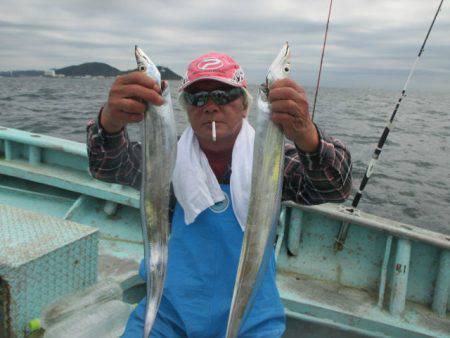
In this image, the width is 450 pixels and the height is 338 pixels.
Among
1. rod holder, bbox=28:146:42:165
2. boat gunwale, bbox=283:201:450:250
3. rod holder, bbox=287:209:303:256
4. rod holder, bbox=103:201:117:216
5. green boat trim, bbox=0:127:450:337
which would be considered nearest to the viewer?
Answer: green boat trim, bbox=0:127:450:337

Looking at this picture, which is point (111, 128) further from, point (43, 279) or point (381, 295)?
point (381, 295)

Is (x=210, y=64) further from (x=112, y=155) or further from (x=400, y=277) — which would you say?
(x=400, y=277)

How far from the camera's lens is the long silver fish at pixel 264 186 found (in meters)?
1.70

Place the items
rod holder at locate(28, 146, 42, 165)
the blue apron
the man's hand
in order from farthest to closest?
1. rod holder at locate(28, 146, 42, 165)
2. the blue apron
3. the man's hand

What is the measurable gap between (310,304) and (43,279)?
2520 mm

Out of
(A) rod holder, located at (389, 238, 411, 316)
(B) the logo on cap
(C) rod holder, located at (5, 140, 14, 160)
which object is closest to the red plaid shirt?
(B) the logo on cap

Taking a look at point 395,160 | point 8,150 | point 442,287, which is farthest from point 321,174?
point 395,160

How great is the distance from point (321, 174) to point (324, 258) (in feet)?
9.21

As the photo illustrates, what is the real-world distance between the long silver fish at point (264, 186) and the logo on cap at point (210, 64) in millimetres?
799

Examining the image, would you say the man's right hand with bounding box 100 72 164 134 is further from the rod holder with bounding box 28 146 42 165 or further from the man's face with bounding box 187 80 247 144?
the rod holder with bounding box 28 146 42 165

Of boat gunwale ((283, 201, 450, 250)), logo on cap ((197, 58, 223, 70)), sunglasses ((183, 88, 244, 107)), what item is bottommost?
boat gunwale ((283, 201, 450, 250))

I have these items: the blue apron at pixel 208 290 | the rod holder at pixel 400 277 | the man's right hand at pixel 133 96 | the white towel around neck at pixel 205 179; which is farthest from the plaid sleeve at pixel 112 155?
the rod holder at pixel 400 277

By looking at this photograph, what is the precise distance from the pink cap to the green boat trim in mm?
1944

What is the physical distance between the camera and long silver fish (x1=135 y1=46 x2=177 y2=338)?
69.6 inches
